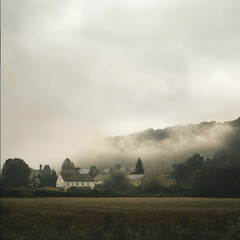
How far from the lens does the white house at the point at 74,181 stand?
44.6 ft

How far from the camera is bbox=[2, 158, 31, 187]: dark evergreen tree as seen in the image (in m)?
14.8

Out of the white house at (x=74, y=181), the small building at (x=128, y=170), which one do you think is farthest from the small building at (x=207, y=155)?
the white house at (x=74, y=181)

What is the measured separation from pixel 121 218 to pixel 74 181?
2.72 m

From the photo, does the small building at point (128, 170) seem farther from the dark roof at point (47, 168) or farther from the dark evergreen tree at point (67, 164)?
the dark roof at point (47, 168)

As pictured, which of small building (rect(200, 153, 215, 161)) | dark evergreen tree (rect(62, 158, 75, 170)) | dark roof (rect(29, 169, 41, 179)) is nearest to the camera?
small building (rect(200, 153, 215, 161))

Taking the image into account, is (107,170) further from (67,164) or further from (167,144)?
(167,144)

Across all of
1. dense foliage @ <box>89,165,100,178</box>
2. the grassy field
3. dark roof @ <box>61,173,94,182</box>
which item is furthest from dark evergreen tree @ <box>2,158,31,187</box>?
dense foliage @ <box>89,165,100,178</box>

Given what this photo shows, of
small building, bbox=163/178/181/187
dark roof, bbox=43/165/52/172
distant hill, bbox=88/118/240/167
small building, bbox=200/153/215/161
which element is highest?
distant hill, bbox=88/118/240/167

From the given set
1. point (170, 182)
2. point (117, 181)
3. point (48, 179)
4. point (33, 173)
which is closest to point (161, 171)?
point (170, 182)

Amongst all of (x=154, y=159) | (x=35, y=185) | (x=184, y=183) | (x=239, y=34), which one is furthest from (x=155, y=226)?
(x=239, y=34)

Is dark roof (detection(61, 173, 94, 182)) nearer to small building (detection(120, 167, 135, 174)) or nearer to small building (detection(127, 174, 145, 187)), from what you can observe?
small building (detection(120, 167, 135, 174))

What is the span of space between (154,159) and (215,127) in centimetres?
262

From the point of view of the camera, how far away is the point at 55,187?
46.0ft

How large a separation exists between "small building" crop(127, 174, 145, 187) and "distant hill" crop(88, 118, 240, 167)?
480 millimetres
